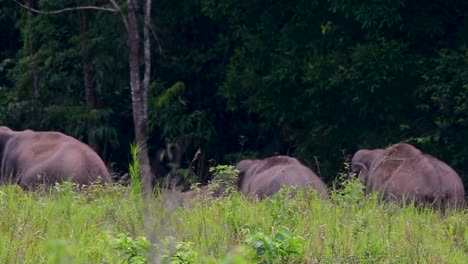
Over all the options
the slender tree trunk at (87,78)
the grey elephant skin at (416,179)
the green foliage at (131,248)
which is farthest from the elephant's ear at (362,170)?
the slender tree trunk at (87,78)

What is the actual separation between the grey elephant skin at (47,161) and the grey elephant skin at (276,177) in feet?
4.87

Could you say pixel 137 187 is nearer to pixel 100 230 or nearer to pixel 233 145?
pixel 100 230

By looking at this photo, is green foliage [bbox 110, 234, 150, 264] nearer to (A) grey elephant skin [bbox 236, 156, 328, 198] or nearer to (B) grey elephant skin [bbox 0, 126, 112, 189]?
(A) grey elephant skin [bbox 236, 156, 328, 198]

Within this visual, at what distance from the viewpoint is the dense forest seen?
15125mm

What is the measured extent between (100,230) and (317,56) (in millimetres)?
10007

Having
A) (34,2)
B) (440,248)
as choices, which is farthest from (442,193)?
(34,2)

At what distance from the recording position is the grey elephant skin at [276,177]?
9469mm

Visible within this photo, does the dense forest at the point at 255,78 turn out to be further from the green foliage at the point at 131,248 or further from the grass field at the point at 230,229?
the green foliage at the point at 131,248

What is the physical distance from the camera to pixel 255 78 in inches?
677

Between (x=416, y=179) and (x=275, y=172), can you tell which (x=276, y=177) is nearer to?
(x=275, y=172)

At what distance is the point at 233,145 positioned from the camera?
62.4 ft

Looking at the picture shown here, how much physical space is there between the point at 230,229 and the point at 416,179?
337 cm

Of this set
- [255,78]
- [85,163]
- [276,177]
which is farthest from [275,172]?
[255,78]

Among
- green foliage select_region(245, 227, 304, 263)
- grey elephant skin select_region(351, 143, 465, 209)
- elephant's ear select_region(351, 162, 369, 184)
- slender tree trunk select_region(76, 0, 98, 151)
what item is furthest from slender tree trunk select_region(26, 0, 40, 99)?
green foliage select_region(245, 227, 304, 263)
